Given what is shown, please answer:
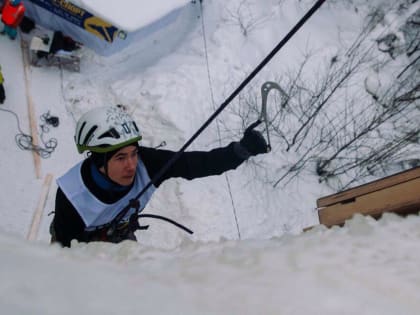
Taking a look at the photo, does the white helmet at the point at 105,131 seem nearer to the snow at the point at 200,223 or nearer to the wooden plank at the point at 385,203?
the snow at the point at 200,223

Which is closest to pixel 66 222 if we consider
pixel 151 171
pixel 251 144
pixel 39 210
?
pixel 151 171

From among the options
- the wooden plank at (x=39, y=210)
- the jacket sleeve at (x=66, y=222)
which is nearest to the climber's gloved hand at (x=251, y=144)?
the jacket sleeve at (x=66, y=222)

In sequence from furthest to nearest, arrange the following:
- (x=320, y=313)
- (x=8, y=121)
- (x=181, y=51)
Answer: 1. (x=181, y=51)
2. (x=8, y=121)
3. (x=320, y=313)

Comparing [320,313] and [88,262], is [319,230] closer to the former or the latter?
[320,313]

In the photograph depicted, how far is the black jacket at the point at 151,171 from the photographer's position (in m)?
2.29

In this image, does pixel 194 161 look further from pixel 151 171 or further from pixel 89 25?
pixel 89 25

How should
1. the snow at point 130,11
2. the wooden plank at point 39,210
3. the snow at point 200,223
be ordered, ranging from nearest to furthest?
the snow at point 200,223
the wooden plank at point 39,210
the snow at point 130,11

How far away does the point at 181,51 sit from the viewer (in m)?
5.22

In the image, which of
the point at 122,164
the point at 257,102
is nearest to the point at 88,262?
the point at 122,164

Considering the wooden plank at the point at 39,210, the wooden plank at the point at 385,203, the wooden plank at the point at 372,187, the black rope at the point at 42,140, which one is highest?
the black rope at the point at 42,140

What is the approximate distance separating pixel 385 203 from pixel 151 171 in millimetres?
1484

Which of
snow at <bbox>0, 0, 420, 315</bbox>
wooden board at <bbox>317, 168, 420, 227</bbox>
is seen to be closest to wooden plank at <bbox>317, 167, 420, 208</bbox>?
wooden board at <bbox>317, 168, 420, 227</bbox>

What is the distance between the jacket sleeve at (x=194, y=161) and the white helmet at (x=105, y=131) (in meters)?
0.17

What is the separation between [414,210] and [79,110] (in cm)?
417
